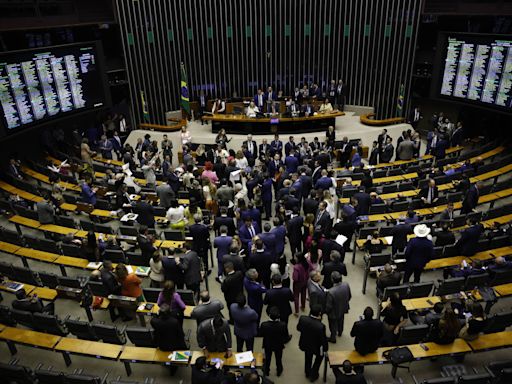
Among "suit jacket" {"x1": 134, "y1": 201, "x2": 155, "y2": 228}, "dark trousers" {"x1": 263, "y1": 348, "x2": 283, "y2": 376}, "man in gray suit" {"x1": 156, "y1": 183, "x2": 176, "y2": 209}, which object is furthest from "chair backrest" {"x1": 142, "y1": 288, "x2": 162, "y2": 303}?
"man in gray suit" {"x1": 156, "y1": 183, "x2": 176, "y2": 209}

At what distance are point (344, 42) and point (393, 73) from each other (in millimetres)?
2660

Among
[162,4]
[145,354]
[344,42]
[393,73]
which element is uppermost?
[162,4]

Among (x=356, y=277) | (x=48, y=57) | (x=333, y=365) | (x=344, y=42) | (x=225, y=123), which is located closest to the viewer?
(x=333, y=365)

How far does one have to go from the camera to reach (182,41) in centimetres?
1808

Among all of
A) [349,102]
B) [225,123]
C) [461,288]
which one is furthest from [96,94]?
[461,288]

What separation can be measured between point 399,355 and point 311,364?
129cm

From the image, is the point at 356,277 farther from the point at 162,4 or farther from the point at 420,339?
the point at 162,4

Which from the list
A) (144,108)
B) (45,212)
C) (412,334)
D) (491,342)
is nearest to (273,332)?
(412,334)

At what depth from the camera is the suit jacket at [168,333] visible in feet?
18.2

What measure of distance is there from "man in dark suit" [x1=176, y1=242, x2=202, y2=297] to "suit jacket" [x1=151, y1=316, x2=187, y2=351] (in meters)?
1.45

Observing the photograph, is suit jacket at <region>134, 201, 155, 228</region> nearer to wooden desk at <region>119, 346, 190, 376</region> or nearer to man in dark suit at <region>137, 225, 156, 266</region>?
man in dark suit at <region>137, 225, 156, 266</region>

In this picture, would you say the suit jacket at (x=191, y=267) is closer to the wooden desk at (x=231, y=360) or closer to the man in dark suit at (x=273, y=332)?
the wooden desk at (x=231, y=360)

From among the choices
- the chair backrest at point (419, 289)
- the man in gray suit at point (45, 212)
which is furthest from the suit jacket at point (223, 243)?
the man in gray suit at point (45, 212)

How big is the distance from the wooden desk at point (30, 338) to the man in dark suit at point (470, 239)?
24.4ft
